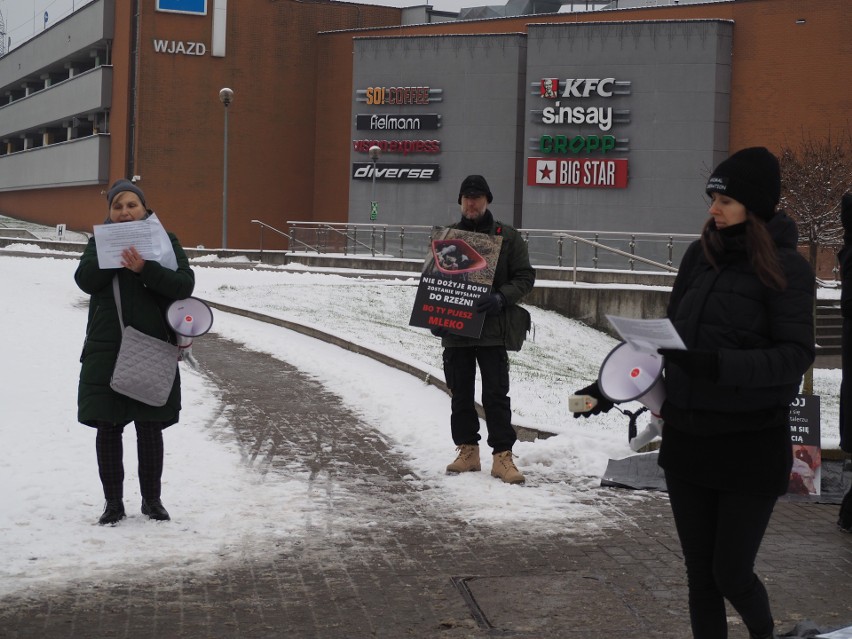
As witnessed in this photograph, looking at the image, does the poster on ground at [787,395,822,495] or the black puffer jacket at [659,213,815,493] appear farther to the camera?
the poster on ground at [787,395,822,495]

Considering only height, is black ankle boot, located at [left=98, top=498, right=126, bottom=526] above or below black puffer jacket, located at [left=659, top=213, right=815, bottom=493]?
below

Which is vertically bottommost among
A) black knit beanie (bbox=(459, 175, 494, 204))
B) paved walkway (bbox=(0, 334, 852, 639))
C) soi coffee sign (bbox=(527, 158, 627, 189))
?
paved walkway (bbox=(0, 334, 852, 639))

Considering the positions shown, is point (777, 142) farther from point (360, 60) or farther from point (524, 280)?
point (524, 280)

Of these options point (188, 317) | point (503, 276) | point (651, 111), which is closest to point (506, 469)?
point (503, 276)

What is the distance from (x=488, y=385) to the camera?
777 centimetres

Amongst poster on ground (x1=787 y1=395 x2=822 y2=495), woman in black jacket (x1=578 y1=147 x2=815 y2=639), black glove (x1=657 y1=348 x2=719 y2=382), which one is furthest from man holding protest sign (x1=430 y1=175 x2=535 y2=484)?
black glove (x1=657 y1=348 x2=719 y2=382)

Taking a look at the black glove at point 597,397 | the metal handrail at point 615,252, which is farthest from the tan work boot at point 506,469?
the metal handrail at point 615,252

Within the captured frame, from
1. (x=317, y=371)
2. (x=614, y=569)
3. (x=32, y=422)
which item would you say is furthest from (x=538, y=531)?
(x=317, y=371)

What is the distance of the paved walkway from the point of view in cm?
488

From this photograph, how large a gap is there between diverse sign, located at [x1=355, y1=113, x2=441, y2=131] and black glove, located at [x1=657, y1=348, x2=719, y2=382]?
40.4 metres

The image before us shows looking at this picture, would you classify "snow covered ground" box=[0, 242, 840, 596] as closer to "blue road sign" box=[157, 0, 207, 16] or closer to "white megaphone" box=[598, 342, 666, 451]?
"white megaphone" box=[598, 342, 666, 451]

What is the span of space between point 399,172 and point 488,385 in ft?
121

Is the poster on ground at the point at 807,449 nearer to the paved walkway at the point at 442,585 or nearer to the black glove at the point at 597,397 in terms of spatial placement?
the paved walkway at the point at 442,585

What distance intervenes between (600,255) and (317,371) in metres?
→ 17.0
